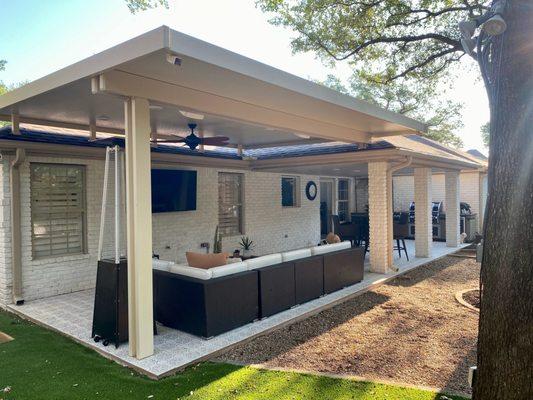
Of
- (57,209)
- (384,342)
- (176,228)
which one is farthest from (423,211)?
(57,209)

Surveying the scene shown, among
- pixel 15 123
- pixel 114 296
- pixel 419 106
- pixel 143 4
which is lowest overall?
pixel 114 296

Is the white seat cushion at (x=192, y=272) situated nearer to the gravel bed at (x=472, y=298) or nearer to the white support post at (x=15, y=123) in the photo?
the white support post at (x=15, y=123)

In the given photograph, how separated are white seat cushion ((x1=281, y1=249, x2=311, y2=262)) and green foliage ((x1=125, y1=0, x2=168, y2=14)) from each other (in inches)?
264

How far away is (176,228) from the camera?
8938 millimetres

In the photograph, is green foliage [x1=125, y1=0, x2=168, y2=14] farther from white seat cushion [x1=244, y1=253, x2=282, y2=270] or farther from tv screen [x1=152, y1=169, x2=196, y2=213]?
white seat cushion [x1=244, y1=253, x2=282, y2=270]

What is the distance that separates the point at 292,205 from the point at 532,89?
10.2 m

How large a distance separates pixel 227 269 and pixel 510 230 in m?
3.40

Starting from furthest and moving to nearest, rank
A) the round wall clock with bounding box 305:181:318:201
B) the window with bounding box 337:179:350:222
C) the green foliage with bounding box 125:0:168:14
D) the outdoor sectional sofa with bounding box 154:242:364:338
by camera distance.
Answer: the window with bounding box 337:179:350:222
the round wall clock with bounding box 305:181:318:201
the green foliage with bounding box 125:0:168:14
the outdoor sectional sofa with bounding box 154:242:364:338

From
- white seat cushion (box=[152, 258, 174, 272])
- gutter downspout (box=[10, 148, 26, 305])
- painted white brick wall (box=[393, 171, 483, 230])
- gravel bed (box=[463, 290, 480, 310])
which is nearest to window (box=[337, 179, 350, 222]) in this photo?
painted white brick wall (box=[393, 171, 483, 230])

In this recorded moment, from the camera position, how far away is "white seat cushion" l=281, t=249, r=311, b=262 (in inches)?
233

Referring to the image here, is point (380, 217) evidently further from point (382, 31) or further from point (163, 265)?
point (382, 31)

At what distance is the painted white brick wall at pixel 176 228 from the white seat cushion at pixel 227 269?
349 cm

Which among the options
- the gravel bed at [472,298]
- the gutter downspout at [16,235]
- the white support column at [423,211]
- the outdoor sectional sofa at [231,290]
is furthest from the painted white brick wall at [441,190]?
the gutter downspout at [16,235]

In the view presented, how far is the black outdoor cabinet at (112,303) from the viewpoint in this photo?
4480 millimetres
